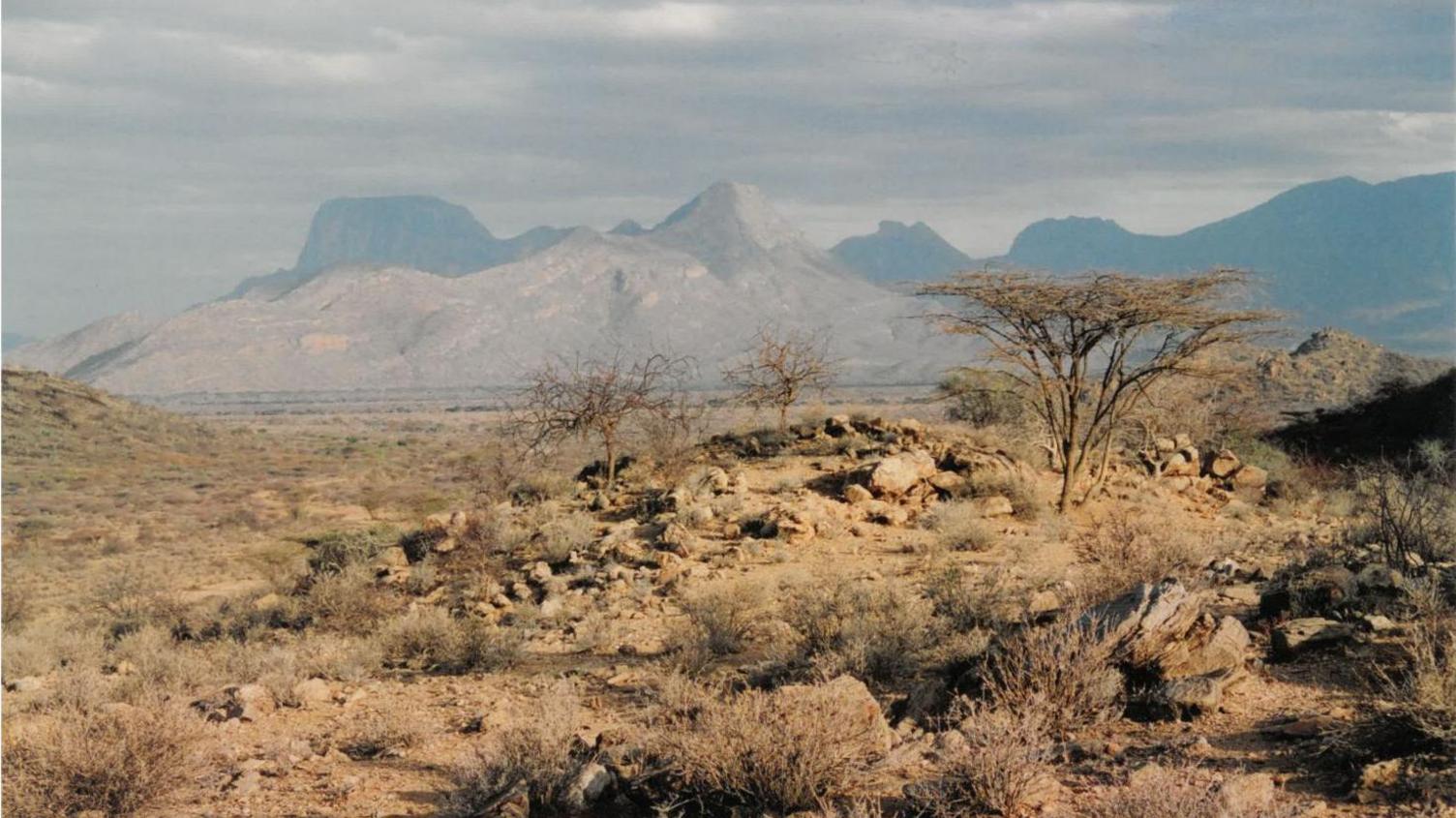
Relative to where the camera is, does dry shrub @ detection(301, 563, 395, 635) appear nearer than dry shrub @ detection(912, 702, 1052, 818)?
No

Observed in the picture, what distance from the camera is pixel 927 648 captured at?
984 cm

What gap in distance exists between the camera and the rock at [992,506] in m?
18.1

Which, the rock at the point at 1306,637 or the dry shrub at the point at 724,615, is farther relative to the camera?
the dry shrub at the point at 724,615

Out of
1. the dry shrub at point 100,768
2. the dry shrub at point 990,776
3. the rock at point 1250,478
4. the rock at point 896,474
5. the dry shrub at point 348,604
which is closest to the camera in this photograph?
the dry shrub at point 990,776

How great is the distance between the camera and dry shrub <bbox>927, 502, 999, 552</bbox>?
15844 mm

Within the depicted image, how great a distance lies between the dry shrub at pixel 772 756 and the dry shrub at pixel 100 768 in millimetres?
3581

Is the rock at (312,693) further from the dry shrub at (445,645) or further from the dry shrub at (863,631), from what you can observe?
the dry shrub at (863,631)

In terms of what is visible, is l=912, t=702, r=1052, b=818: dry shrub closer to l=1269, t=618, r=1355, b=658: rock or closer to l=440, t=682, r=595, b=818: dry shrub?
l=440, t=682, r=595, b=818: dry shrub

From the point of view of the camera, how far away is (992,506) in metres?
18.2

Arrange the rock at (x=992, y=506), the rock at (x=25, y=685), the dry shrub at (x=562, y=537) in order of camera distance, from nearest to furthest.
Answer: the rock at (x=25, y=685)
the dry shrub at (x=562, y=537)
the rock at (x=992, y=506)

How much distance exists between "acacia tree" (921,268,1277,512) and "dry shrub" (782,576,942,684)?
850 centimetres

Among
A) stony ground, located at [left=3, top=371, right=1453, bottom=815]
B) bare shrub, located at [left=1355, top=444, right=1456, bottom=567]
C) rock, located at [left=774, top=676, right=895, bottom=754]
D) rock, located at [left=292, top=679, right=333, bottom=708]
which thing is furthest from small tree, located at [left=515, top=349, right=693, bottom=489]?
rock, located at [left=774, top=676, right=895, bottom=754]

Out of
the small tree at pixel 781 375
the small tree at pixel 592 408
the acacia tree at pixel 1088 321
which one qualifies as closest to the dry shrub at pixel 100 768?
the acacia tree at pixel 1088 321

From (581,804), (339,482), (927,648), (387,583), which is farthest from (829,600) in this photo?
(339,482)
